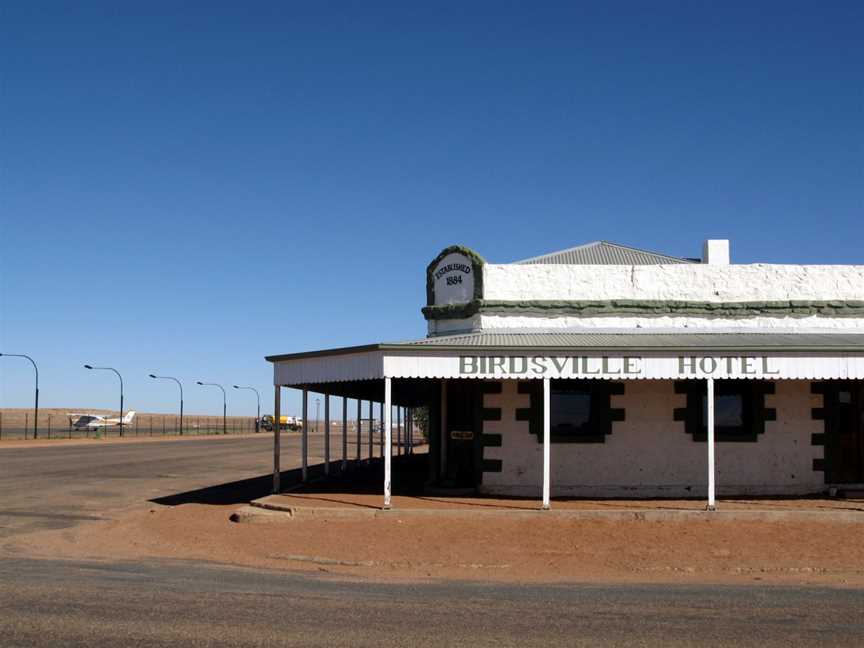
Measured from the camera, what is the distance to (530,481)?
18.1 metres

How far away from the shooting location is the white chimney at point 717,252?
71.8ft

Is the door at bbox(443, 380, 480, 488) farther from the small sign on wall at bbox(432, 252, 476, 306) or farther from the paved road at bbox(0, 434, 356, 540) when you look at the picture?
the paved road at bbox(0, 434, 356, 540)

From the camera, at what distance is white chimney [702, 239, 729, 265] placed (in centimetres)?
2189

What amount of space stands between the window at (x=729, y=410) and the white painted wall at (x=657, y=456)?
5.9 inches

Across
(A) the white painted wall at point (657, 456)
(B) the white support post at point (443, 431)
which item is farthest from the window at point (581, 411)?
(B) the white support post at point (443, 431)

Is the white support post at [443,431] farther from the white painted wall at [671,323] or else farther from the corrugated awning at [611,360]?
the corrugated awning at [611,360]

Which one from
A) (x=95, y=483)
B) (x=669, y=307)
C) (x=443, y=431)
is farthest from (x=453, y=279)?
(x=95, y=483)

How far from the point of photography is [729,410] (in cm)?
1831

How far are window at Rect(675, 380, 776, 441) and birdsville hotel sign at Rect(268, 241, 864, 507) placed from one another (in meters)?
0.03

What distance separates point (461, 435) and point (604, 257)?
288 inches

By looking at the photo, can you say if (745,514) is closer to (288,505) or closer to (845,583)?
(845,583)

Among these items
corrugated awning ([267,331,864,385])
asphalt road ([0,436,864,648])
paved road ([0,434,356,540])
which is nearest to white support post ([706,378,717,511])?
corrugated awning ([267,331,864,385])

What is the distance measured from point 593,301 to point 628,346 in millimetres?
3889

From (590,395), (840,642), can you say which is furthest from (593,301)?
(840,642)
